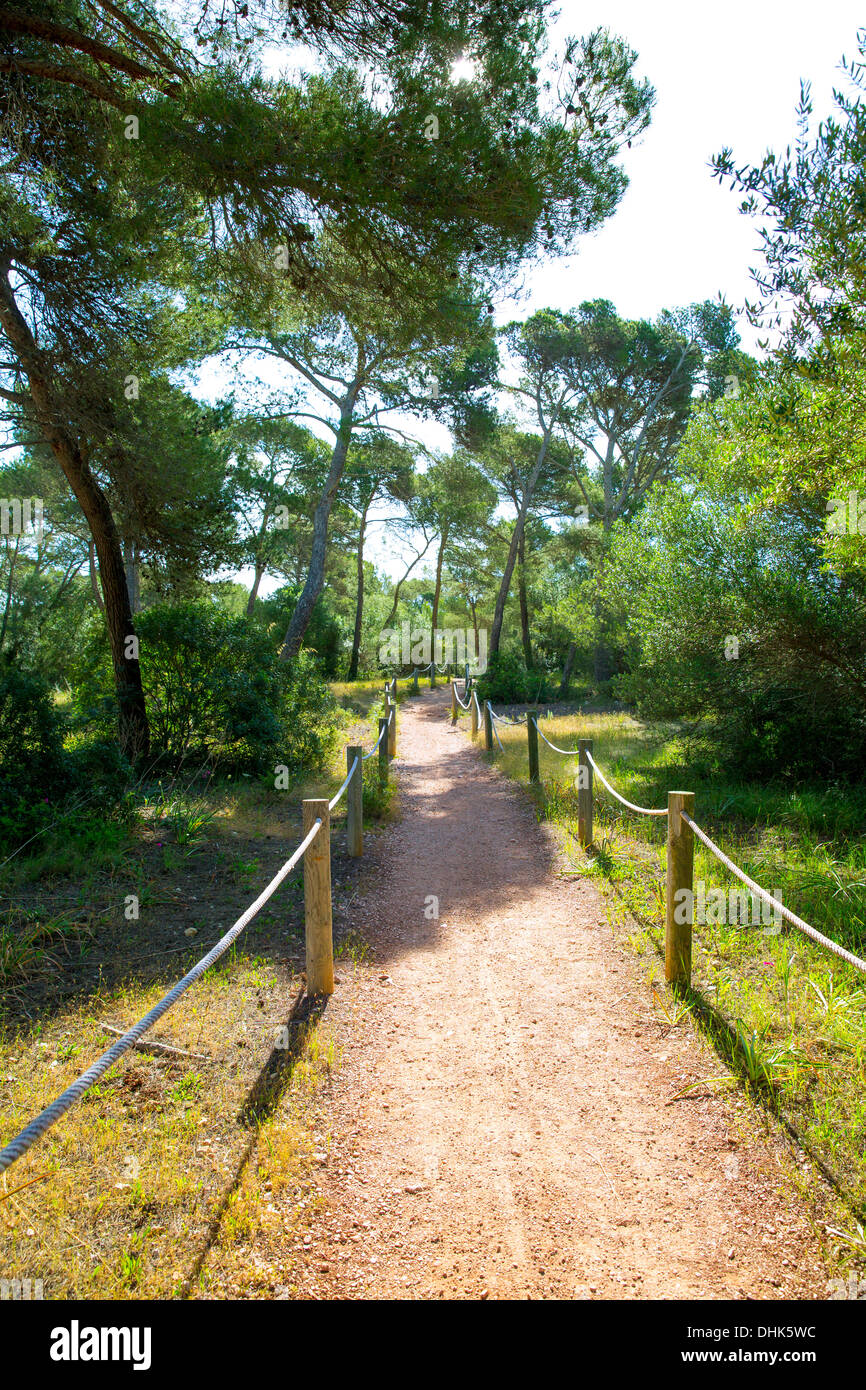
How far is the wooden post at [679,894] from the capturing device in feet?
14.0

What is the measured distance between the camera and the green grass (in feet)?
10.5

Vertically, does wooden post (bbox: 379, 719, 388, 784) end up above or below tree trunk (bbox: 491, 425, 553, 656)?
below

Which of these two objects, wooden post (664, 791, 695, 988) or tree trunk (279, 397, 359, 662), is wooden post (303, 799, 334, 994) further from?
tree trunk (279, 397, 359, 662)

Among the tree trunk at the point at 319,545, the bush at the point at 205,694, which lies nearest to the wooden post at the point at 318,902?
the bush at the point at 205,694

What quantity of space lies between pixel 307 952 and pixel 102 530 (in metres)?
6.84

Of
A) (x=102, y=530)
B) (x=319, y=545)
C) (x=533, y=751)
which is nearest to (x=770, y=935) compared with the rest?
(x=533, y=751)

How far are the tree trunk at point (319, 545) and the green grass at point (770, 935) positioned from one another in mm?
8152

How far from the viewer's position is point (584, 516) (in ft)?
89.8

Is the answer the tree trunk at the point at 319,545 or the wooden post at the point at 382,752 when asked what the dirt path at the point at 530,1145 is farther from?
the tree trunk at the point at 319,545

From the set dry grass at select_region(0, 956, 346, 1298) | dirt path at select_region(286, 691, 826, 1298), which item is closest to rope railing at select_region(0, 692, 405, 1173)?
dry grass at select_region(0, 956, 346, 1298)

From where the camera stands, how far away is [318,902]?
4254 mm

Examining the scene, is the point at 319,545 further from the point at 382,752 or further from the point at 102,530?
the point at 102,530

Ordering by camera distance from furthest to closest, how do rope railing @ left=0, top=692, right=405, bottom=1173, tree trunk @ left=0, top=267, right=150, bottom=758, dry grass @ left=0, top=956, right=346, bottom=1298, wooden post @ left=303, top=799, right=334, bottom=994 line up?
1. tree trunk @ left=0, top=267, right=150, bottom=758
2. wooden post @ left=303, top=799, right=334, bottom=994
3. dry grass @ left=0, top=956, right=346, bottom=1298
4. rope railing @ left=0, top=692, right=405, bottom=1173

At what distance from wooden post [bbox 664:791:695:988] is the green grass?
16 centimetres
